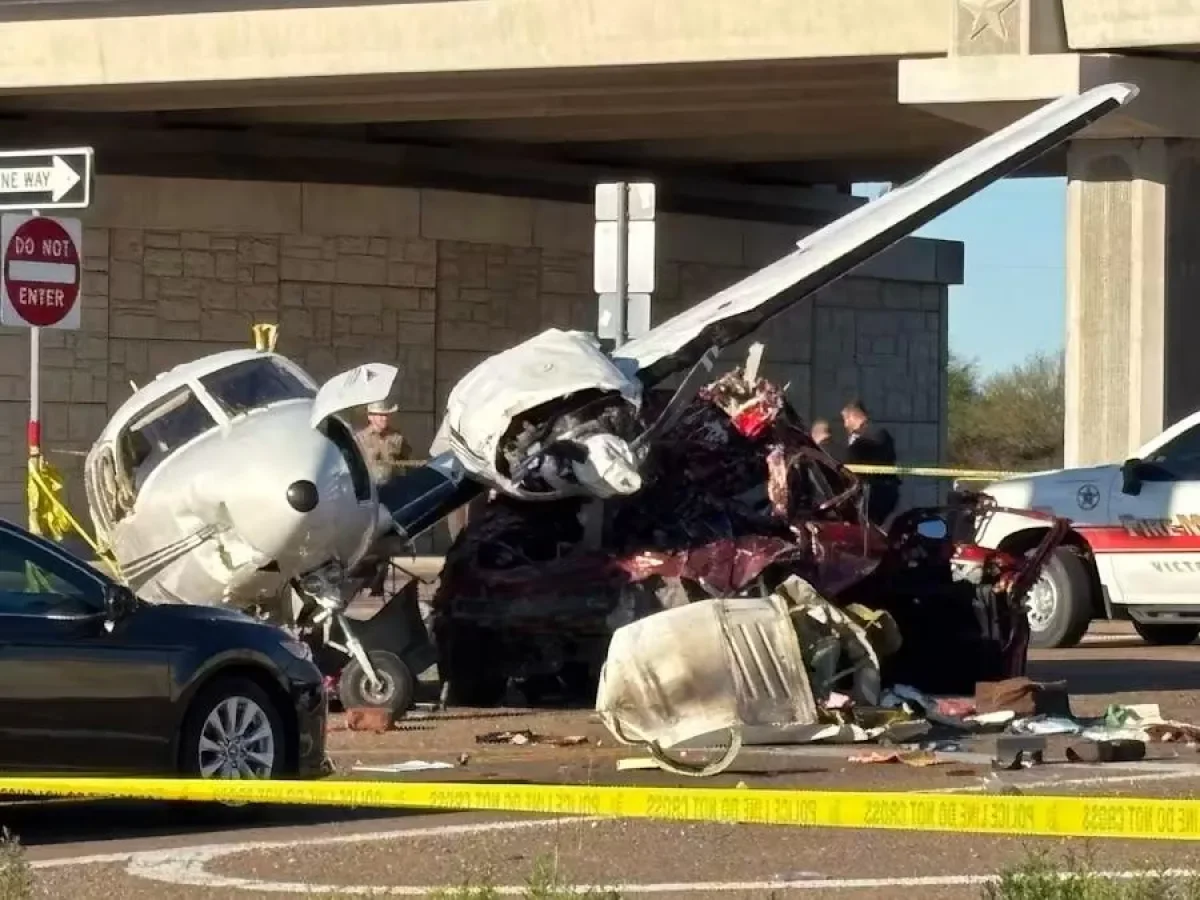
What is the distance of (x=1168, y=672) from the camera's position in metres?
18.5

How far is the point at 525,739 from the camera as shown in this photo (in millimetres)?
13883

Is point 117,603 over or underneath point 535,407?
underneath

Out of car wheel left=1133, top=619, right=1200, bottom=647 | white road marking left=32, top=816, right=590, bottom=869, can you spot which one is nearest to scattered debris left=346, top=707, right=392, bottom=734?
white road marking left=32, top=816, right=590, bottom=869

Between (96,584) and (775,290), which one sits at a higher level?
(775,290)

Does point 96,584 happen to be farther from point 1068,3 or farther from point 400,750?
point 1068,3

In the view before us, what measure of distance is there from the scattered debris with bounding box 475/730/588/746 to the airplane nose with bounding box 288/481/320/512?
1500mm

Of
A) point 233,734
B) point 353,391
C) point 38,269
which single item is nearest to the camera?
point 233,734

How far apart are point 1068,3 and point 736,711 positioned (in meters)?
14.2

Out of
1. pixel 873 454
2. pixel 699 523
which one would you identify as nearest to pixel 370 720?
pixel 699 523

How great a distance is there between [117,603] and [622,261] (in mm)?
7913

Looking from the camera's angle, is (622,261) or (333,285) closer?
(622,261)

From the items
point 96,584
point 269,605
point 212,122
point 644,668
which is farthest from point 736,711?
point 212,122

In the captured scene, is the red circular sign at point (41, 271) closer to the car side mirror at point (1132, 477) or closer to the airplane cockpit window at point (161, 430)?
the airplane cockpit window at point (161, 430)

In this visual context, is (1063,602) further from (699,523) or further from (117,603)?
(117,603)
